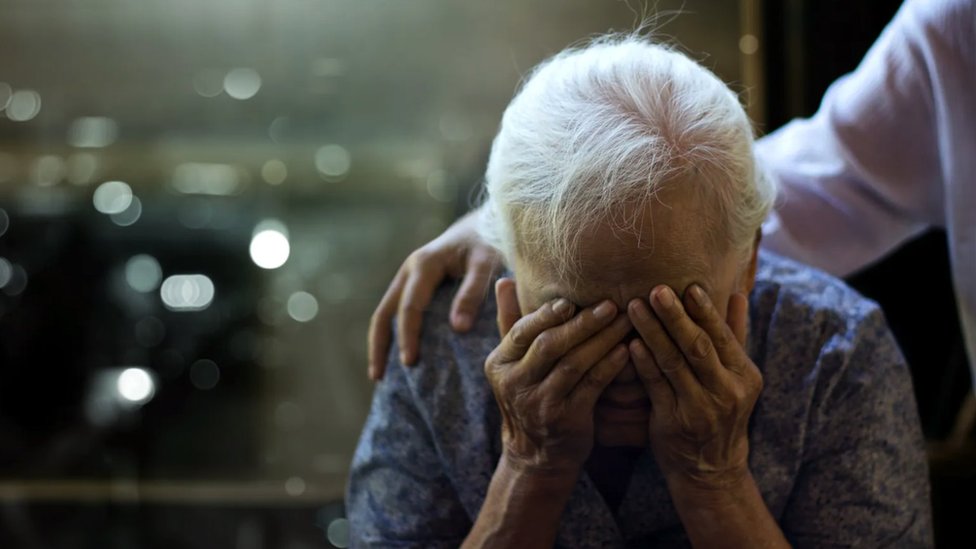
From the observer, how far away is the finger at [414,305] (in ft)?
3.48

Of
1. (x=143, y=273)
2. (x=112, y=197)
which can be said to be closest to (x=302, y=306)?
(x=143, y=273)

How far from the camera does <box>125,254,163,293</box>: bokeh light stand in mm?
2186

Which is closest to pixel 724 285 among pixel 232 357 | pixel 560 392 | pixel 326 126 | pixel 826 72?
pixel 560 392

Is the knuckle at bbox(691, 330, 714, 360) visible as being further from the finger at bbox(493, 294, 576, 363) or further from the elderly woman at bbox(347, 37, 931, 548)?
the finger at bbox(493, 294, 576, 363)

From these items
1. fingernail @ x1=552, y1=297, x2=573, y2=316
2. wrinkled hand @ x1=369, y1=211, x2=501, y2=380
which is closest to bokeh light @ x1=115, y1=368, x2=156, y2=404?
wrinkled hand @ x1=369, y1=211, x2=501, y2=380

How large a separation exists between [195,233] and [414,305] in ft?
4.15

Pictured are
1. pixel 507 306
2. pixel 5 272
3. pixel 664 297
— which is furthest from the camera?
pixel 5 272

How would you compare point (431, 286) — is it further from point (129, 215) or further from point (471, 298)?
point (129, 215)

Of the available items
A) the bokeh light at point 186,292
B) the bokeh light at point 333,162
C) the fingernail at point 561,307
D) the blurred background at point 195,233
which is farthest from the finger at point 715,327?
the bokeh light at point 186,292

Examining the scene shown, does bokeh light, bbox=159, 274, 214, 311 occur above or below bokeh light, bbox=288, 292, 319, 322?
above

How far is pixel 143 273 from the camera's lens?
219 cm

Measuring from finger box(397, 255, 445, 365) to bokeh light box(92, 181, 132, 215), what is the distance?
4.45 feet

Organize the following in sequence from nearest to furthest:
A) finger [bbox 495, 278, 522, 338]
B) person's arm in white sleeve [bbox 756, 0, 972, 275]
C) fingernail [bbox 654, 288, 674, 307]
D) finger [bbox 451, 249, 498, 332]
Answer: fingernail [bbox 654, 288, 674, 307] < finger [bbox 495, 278, 522, 338] < finger [bbox 451, 249, 498, 332] < person's arm in white sleeve [bbox 756, 0, 972, 275]

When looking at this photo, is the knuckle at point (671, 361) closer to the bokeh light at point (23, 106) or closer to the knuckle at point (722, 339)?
the knuckle at point (722, 339)
